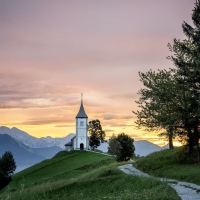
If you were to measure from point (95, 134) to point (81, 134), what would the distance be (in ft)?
23.2

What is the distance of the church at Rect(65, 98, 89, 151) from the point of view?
5384 inches

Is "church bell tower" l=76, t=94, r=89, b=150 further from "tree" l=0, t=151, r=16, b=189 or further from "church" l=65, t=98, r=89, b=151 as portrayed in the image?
"tree" l=0, t=151, r=16, b=189

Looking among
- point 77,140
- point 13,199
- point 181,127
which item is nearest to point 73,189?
point 13,199

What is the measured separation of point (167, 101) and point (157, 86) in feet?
8.52

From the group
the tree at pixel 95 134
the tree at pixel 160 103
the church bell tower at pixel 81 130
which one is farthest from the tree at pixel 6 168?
the tree at pixel 160 103

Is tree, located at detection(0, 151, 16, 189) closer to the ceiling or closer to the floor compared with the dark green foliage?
closer to the floor

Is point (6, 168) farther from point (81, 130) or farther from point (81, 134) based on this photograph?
point (81, 130)

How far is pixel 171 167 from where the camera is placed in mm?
37781

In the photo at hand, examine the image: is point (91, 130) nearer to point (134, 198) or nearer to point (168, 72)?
point (168, 72)

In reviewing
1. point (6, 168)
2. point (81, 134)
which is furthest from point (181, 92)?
point (81, 134)

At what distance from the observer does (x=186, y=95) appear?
4044cm

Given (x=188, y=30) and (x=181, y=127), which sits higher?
(x=188, y=30)

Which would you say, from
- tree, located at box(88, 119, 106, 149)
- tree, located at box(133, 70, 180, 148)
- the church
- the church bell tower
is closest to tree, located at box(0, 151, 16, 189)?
the church

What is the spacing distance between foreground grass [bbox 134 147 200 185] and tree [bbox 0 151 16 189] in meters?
57.4
